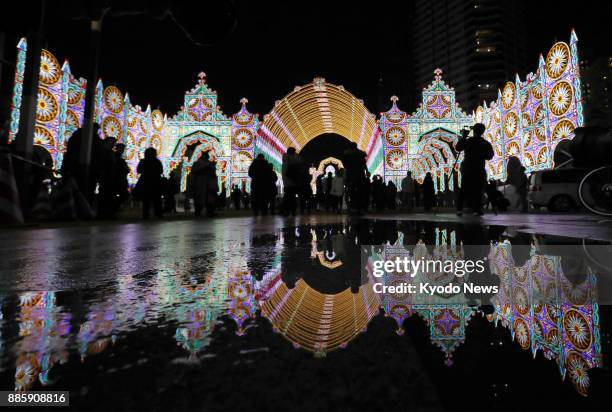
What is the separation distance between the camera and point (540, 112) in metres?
17.5

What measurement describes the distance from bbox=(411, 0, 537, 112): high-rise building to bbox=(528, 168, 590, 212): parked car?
86.1 meters

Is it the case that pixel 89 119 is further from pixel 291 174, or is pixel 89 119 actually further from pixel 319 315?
pixel 319 315

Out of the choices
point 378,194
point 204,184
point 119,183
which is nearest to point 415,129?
point 378,194

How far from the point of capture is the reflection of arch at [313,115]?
86.8ft

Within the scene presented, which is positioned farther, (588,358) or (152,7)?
(152,7)

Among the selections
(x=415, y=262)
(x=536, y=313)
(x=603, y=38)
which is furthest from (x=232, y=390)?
(x=603, y=38)

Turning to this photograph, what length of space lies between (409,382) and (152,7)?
13.5ft

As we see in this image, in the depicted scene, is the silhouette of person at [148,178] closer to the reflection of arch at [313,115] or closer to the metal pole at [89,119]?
the metal pole at [89,119]

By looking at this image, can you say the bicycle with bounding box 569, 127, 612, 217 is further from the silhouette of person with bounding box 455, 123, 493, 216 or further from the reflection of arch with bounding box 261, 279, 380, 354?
the reflection of arch with bounding box 261, 279, 380, 354

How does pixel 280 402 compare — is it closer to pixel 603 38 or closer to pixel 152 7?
pixel 152 7

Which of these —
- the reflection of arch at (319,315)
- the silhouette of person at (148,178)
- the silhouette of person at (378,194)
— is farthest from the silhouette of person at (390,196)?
the reflection of arch at (319,315)

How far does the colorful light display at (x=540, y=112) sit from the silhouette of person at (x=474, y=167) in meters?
10.5

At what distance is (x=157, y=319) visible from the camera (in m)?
0.71

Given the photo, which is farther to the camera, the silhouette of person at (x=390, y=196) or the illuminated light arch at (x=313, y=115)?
the illuminated light arch at (x=313, y=115)
